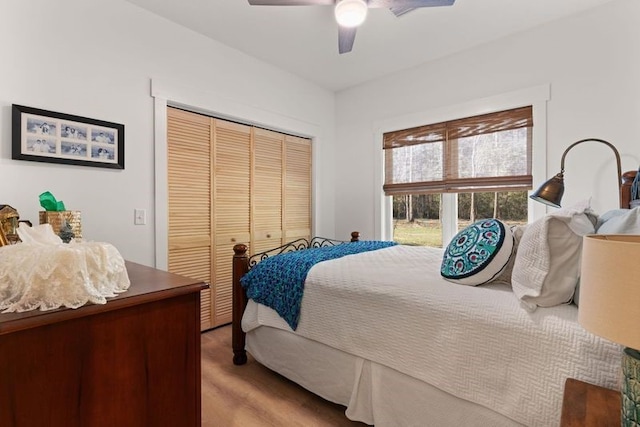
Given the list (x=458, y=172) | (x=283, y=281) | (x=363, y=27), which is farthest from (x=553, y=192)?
(x=363, y=27)

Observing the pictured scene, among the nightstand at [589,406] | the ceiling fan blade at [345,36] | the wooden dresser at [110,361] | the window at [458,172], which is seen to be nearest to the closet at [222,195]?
the window at [458,172]

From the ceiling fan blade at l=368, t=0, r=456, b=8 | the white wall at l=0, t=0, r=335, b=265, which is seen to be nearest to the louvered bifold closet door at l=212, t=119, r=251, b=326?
the white wall at l=0, t=0, r=335, b=265

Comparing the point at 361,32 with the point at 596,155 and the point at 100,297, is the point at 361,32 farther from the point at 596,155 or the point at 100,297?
the point at 100,297

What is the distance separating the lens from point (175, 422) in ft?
3.26

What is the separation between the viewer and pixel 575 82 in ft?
8.17

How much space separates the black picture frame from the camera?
1.84 metres

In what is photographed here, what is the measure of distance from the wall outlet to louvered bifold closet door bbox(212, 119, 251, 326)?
2.05 ft

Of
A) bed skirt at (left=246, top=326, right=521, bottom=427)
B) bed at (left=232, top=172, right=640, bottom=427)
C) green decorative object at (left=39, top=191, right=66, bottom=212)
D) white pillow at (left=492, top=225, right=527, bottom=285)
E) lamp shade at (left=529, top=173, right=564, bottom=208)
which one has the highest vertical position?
lamp shade at (left=529, top=173, right=564, bottom=208)

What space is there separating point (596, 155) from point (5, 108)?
12.9 feet

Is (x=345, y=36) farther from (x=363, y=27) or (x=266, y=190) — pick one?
(x=266, y=190)

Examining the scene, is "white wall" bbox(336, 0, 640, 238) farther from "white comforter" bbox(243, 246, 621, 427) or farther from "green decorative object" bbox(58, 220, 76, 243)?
"green decorative object" bbox(58, 220, 76, 243)

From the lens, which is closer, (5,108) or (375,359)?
(375,359)

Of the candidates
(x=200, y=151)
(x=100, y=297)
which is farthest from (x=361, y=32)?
(x=100, y=297)

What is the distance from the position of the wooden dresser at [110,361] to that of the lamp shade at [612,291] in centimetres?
103
